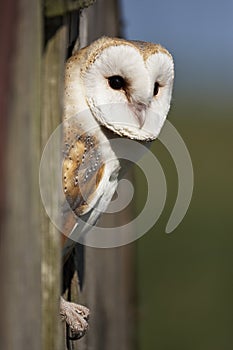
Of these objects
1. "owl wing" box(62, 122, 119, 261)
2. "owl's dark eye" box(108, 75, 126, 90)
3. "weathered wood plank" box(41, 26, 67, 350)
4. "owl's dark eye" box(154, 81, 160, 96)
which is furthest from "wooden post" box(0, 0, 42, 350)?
"owl's dark eye" box(154, 81, 160, 96)

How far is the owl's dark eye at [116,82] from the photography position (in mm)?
2420

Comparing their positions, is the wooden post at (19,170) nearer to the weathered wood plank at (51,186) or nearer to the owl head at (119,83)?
the weathered wood plank at (51,186)

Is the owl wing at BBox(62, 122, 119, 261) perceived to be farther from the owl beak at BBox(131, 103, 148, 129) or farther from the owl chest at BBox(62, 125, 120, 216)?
the owl beak at BBox(131, 103, 148, 129)

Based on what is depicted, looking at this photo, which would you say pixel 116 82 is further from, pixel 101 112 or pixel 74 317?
pixel 74 317

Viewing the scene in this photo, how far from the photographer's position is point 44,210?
1.83 meters

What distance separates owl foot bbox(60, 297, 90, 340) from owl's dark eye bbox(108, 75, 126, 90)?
513 millimetres

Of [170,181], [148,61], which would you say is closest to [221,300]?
[170,181]

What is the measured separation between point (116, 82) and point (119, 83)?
0.01m

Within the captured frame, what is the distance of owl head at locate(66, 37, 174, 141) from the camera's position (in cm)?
237

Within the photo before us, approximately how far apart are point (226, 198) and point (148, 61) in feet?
16.4

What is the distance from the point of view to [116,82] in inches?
95.8

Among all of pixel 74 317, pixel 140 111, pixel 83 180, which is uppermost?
pixel 140 111

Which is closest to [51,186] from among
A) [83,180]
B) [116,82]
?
[83,180]

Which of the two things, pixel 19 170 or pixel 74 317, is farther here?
pixel 74 317
